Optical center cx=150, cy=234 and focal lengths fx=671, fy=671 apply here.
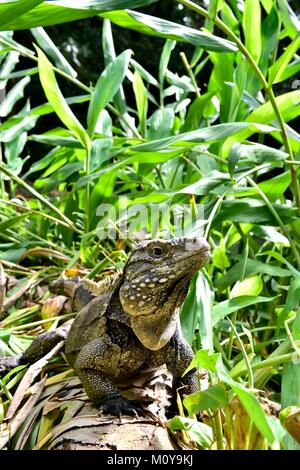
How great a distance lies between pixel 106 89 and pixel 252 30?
68cm

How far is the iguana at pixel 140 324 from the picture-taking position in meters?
1.84

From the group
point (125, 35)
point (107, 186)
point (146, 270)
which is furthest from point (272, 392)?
point (125, 35)

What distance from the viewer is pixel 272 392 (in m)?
2.42

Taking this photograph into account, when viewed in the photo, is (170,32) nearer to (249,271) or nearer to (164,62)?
(249,271)

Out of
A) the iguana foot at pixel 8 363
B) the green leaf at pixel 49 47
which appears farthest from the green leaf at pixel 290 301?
the green leaf at pixel 49 47

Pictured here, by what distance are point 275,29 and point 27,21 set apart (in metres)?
1.28

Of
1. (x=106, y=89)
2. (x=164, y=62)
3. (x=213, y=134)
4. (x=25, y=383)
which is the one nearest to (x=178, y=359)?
(x=25, y=383)

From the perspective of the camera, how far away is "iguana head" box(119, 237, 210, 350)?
1834mm

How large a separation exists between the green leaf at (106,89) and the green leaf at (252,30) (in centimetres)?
60

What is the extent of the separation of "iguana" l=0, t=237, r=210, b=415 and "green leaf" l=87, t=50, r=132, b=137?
1.02 meters

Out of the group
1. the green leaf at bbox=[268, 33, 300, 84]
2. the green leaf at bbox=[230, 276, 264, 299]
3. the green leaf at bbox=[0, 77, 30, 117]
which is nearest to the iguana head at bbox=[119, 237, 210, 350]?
the green leaf at bbox=[230, 276, 264, 299]

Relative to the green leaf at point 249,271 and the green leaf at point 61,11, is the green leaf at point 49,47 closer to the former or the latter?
the green leaf at point 61,11

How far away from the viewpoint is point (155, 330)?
190 centimetres

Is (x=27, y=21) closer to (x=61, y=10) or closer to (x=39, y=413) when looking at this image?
(x=61, y=10)
